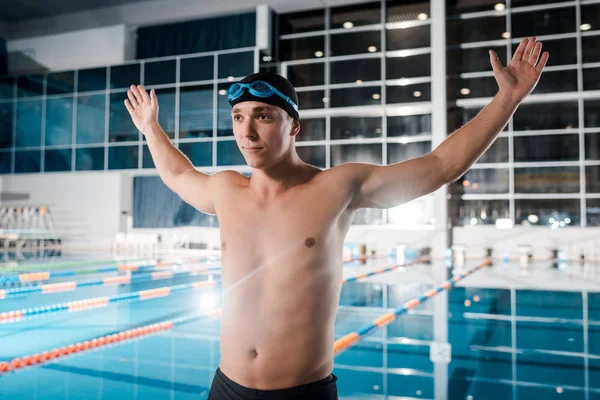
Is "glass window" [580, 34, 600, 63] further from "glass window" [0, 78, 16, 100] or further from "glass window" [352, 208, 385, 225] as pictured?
"glass window" [0, 78, 16, 100]

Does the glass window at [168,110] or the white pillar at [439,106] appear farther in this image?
the glass window at [168,110]

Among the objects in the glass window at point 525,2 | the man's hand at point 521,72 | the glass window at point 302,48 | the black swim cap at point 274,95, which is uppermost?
the glass window at point 525,2

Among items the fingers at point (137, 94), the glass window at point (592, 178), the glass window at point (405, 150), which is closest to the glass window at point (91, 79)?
the glass window at point (405, 150)

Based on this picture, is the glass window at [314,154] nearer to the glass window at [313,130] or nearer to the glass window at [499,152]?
the glass window at [313,130]

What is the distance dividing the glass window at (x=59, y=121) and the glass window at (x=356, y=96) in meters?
9.34

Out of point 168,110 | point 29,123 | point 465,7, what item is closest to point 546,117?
point 465,7

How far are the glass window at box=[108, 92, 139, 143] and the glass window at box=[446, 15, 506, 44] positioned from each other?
10.5 metres

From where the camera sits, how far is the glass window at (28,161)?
62.4ft

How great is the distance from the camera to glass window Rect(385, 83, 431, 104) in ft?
51.8

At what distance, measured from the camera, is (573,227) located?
48.8 ft

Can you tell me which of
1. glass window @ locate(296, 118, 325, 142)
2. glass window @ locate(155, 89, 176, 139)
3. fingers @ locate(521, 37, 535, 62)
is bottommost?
fingers @ locate(521, 37, 535, 62)

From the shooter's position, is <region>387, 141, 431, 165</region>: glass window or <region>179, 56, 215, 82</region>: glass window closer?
<region>387, 141, 431, 165</region>: glass window

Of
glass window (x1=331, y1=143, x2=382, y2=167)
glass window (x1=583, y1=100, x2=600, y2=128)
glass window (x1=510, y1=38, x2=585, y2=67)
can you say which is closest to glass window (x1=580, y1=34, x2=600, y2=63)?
glass window (x1=510, y1=38, x2=585, y2=67)

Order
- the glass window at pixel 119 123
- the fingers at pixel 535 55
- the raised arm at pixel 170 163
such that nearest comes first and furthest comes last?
the fingers at pixel 535 55, the raised arm at pixel 170 163, the glass window at pixel 119 123
